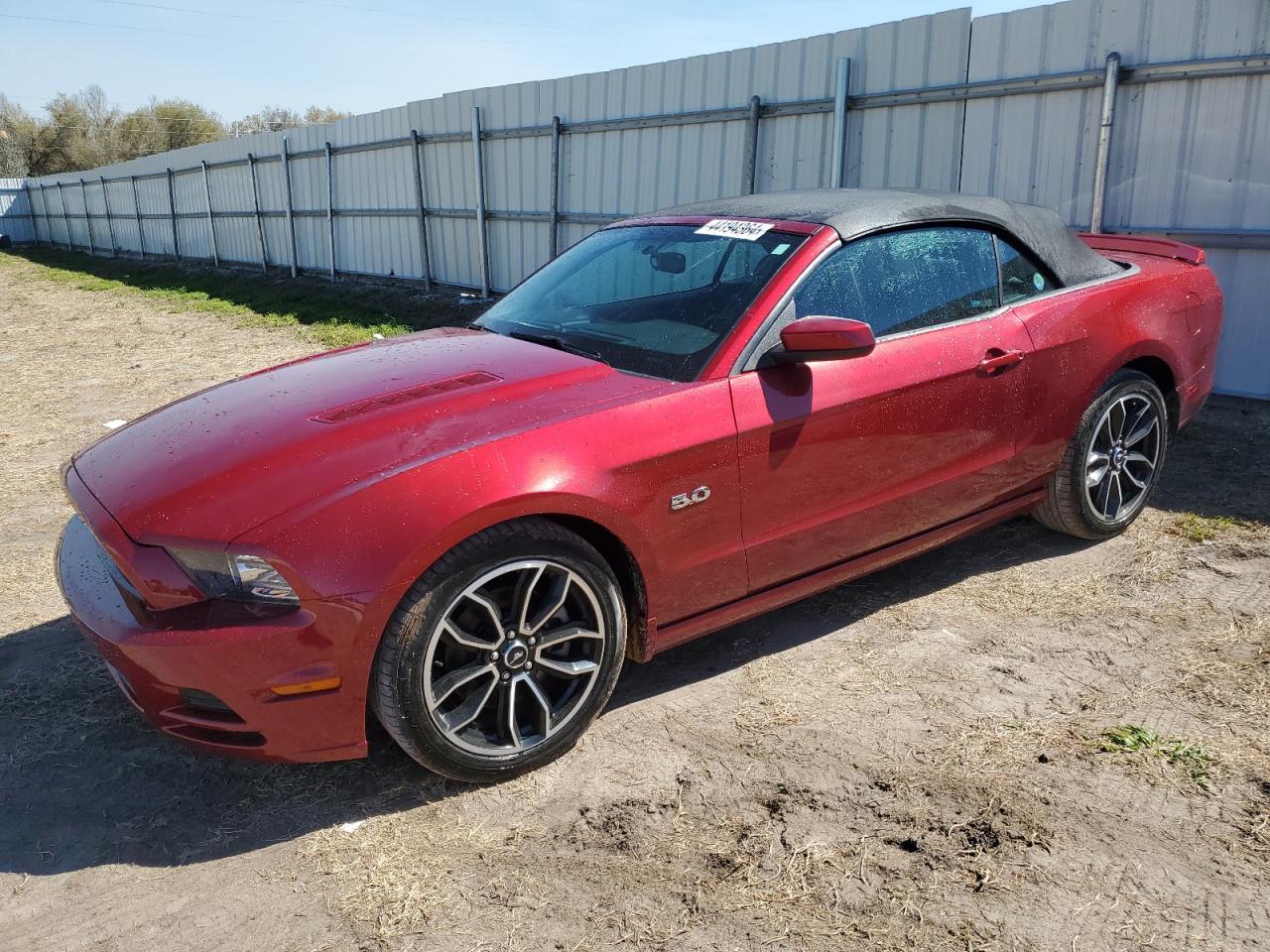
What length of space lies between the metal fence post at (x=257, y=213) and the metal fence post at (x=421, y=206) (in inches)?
328

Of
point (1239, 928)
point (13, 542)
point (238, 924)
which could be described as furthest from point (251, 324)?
point (1239, 928)

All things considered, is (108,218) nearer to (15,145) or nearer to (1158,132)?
(1158,132)

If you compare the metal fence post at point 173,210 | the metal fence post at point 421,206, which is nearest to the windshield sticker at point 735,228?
the metal fence post at point 421,206

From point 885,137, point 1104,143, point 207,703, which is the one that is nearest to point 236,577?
point 207,703

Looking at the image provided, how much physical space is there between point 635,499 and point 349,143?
16256 mm

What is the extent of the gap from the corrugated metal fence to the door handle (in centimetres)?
362

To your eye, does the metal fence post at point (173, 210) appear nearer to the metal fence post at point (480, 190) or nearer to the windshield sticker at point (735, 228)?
the metal fence post at point (480, 190)

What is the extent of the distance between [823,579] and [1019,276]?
5.21 feet

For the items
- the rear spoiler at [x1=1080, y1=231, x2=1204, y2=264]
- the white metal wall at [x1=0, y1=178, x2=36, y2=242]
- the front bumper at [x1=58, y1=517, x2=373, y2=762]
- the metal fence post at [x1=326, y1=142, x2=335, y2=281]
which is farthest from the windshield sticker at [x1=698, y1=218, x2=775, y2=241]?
the white metal wall at [x1=0, y1=178, x2=36, y2=242]

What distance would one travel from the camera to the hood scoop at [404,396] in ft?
9.95

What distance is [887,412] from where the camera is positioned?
3.48 metres

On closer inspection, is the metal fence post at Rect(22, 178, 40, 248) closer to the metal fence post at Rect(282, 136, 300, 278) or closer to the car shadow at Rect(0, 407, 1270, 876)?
the metal fence post at Rect(282, 136, 300, 278)

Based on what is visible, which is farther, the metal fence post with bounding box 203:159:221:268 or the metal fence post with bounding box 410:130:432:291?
the metal fence post with bounding box 203:159:221:268

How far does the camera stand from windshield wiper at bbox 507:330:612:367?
3418 mm
